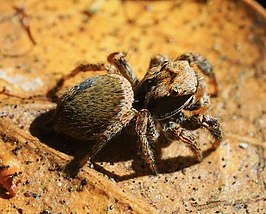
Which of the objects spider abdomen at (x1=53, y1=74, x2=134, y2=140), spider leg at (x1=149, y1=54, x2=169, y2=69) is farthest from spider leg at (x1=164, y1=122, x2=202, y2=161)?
spider leg at (x1=149, y1=54, x2=169, y2=69)

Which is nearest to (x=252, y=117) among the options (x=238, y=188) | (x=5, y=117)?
(x=238, y=188)

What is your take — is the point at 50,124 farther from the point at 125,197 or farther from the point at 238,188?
the point at 238,188

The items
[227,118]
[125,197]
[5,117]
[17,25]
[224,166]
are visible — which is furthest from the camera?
[17,25]

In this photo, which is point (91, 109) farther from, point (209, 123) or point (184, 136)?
point (209, 123)

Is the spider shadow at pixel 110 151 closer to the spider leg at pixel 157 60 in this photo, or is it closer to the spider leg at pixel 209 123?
the spider leg at pixel 209 123

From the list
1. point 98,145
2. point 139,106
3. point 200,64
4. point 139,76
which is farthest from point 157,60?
point 98,145

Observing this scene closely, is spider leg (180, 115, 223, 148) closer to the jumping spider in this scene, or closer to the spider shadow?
the jumping spider
